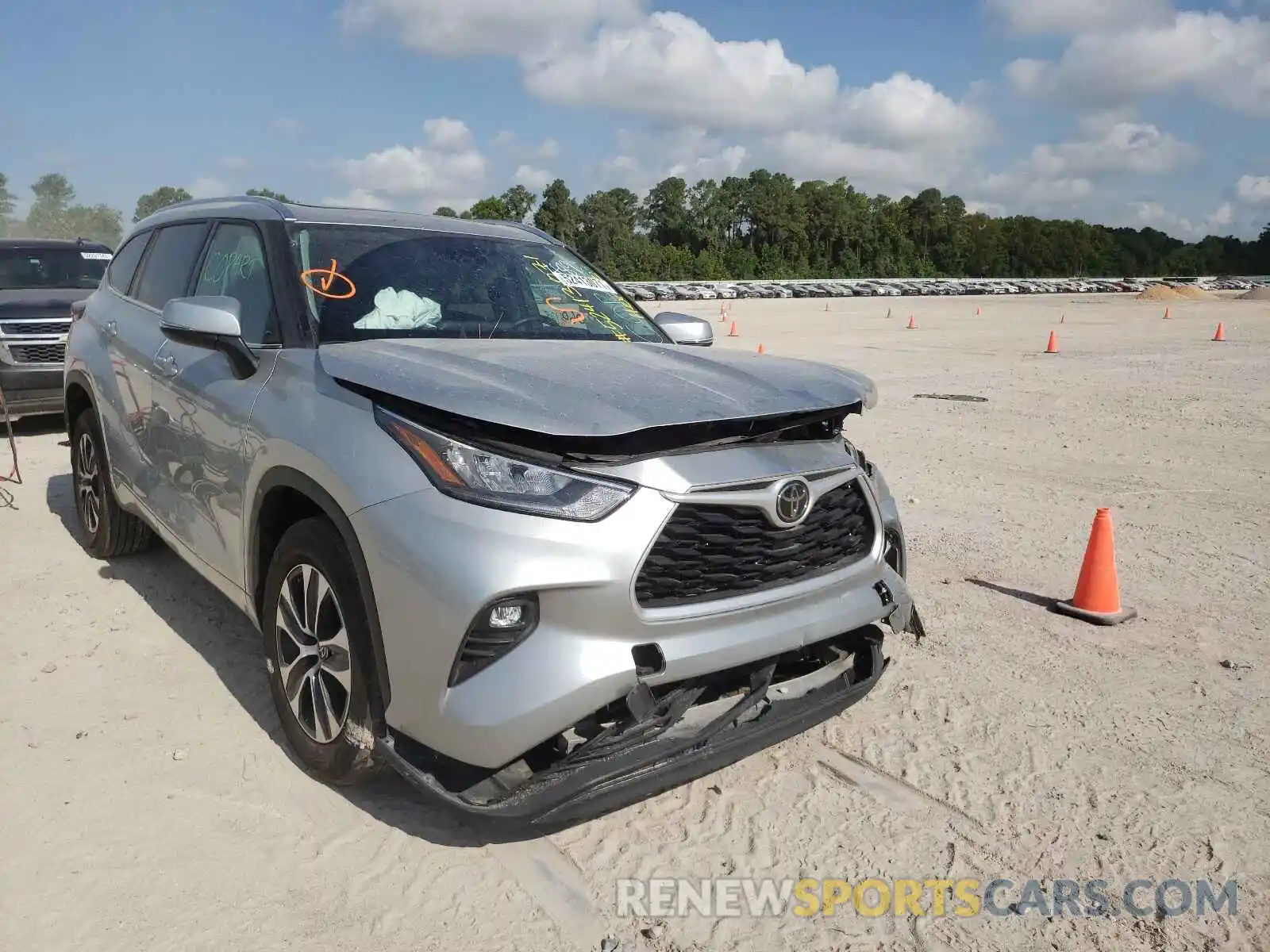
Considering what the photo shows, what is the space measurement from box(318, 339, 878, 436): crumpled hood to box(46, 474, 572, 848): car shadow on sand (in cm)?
112

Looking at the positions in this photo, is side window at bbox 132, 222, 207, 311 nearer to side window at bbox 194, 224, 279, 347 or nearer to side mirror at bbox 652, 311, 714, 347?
side window at bbox 194, 224, 279, 347

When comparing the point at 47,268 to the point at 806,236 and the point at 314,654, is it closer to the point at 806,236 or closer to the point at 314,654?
the point at 314,654

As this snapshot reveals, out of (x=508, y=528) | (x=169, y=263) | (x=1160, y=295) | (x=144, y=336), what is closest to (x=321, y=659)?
(x=508, y=528)

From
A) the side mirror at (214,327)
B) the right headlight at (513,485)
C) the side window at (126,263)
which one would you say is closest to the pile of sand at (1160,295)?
the side window at (126,263)

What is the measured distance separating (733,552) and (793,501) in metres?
0.25

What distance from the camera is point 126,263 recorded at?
5465 millimetres

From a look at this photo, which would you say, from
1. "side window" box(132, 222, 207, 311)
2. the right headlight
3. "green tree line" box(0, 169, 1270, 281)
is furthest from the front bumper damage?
"green tree line" box(0, 169, 1270, 281)

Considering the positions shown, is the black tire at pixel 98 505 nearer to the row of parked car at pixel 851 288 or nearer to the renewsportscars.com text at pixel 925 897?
the renewsportscars.com text at pixel 925 897

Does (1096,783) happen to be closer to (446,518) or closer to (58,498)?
(446,518)

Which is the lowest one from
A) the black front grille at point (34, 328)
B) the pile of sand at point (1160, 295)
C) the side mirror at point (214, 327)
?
the pile of sand at point (1160, 295)

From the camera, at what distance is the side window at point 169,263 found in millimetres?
4609

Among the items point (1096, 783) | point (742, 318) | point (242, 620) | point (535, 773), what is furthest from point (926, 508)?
point (742, 318)

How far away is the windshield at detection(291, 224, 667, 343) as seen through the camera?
12.2 feet

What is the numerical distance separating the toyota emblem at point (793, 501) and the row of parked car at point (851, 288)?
50.1m
